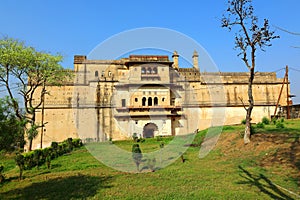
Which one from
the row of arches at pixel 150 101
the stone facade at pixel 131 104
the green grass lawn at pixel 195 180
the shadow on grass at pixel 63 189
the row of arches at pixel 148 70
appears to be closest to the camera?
the green grass lawn at pixel 195 180

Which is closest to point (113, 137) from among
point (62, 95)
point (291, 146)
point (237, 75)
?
point (62, 95)

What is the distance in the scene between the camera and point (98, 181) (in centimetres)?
916

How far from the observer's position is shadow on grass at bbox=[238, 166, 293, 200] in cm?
679

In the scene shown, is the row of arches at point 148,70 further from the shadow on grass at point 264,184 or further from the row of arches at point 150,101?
the shadow on grass at point 264,184

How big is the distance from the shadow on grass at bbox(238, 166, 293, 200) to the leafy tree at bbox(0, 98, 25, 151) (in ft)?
22.9

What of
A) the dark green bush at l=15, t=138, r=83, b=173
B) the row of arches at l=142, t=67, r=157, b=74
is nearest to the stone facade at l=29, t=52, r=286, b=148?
the row of arches at l=142, t=67, r=157, b=74

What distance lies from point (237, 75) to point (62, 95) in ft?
74.1

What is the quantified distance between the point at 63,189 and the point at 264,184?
248 inches

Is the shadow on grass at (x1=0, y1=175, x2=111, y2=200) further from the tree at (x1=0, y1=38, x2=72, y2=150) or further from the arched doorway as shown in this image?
the arched doorway

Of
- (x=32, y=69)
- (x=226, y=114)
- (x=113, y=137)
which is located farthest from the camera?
(x=226, y=114)

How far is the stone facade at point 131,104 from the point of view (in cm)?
2828

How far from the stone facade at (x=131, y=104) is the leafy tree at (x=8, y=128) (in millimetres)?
20240

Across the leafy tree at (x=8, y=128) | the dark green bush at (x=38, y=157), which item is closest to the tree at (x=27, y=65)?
the dark green bush at (x=38, y=157)

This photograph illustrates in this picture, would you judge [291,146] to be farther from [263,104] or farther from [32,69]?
[263,104]
